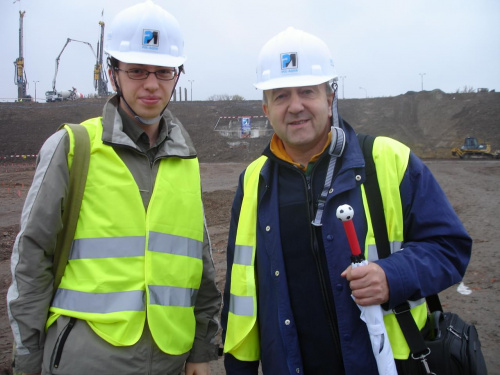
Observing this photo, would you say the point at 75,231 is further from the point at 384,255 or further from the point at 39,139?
the point at 39,139

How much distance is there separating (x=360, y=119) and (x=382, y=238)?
3929cm

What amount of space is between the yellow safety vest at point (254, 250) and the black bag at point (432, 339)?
0.09 feet

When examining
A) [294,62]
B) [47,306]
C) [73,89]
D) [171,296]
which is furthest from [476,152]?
[73,89]

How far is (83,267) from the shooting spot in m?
2.07

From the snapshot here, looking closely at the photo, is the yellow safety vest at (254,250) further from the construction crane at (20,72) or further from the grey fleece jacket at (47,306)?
the construction crane at (20,72)

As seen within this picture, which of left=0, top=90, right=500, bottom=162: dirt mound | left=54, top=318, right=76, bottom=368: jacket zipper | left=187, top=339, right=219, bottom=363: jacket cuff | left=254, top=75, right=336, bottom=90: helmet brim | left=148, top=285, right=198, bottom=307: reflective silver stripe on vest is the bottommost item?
left=187, top=339, right=219, bottom=363: jacket cuff

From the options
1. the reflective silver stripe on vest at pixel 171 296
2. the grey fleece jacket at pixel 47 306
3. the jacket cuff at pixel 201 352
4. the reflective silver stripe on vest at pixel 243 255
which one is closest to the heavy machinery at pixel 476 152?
the reflective silver stripe on vest at pixel 243 255

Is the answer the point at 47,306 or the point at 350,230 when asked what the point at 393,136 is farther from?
the point at 47,306

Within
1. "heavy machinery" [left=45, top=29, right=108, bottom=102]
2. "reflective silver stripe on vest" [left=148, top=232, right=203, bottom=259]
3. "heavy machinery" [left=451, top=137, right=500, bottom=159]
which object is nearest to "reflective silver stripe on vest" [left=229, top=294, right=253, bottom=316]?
"reflective silver stripe on vest" [left=148, top=232, right=203, bottom=259]

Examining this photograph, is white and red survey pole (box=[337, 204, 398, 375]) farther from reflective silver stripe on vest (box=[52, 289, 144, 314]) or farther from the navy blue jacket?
reflective silver stripe on vest (box=[52, 289, 144, 314])

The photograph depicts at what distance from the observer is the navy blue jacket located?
2.03 m

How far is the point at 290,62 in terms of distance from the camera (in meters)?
2.44

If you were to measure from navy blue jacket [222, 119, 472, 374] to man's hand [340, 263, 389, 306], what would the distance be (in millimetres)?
29

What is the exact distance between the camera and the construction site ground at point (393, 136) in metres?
5.77
